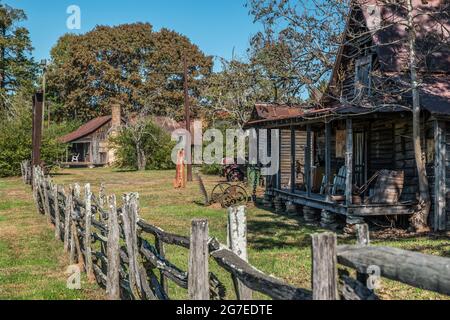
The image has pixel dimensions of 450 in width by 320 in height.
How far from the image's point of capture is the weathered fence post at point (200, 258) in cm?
449

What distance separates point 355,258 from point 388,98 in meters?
11.1

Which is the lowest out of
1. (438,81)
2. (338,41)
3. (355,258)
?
(355,258)

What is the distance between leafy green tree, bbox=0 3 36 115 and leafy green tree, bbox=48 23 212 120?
13.8ft

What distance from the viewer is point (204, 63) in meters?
67.6

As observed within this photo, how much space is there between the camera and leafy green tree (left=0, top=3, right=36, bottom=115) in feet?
189

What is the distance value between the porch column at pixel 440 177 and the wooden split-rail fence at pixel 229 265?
8.01 metres

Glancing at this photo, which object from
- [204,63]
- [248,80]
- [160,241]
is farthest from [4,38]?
[160,241]

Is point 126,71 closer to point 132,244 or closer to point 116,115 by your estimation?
point 116,115

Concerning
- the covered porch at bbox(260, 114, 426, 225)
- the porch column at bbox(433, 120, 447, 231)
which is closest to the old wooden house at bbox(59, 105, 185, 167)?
the covered porch at bbox(260, 114, 426, 225)

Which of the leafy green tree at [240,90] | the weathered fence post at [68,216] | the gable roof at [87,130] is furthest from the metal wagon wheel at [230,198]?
the gable roof at [87,130]

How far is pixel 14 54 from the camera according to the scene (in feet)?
197

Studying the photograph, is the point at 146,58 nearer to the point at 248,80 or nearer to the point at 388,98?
the point at 248,80

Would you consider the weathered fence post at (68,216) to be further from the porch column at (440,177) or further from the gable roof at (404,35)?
the gable roof at (404,35)

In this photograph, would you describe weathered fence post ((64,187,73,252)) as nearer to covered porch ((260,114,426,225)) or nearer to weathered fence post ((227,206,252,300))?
weathered fence post ((227,206,252,300))
